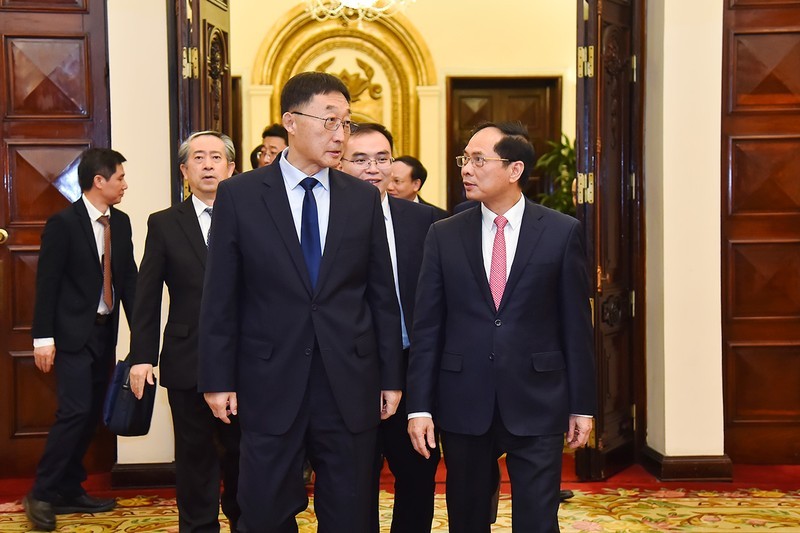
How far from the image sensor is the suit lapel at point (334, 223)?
2848 millimetres

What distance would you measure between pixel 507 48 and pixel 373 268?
6.54 meters

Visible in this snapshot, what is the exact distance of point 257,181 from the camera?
2.91 m

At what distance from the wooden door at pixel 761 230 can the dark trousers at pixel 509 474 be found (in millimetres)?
2793

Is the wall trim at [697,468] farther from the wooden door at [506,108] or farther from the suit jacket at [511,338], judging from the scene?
the wooden door at [506,108]

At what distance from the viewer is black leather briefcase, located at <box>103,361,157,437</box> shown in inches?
151

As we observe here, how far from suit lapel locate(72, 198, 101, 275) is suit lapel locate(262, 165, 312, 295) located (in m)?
2.08

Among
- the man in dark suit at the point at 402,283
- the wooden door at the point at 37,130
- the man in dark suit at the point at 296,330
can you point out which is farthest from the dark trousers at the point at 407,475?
the wooden door at the point at 37,130

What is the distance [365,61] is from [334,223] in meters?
6.52

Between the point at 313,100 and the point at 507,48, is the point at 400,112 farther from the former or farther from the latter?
the point at 313,100

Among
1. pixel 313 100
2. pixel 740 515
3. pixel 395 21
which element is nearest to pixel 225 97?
pixel 313 100

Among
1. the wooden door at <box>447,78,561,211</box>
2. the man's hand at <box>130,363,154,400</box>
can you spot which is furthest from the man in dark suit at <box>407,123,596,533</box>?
the wooden door at <box>447,78,561,211</box>

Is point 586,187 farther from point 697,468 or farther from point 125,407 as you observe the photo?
point 125,407

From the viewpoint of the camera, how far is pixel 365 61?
9.16 m

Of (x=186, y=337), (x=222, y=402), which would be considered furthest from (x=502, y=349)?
(x=186, y=337)
